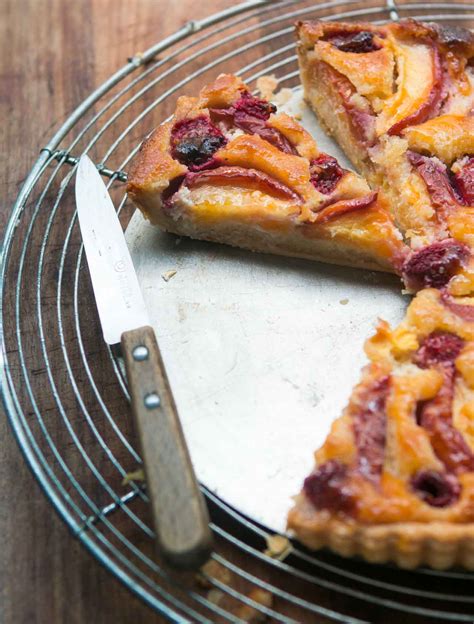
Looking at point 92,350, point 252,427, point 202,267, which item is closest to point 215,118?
point 202,267

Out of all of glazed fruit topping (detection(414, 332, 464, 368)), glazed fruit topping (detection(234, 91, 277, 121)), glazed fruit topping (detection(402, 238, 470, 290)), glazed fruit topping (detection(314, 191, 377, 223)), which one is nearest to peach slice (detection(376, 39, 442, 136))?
glazed fruit topping (detection(314, 191, 377, 223))

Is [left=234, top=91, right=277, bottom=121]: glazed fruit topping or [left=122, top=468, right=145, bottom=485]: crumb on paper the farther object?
[left=234, top=91, right=277, bottom=121]: glazed fruit topping

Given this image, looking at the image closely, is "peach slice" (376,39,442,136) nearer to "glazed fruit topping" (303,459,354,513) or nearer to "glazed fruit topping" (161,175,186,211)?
"glazed fruit topping" (161,175,186,211)

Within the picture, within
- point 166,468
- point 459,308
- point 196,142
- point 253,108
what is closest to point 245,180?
point 196,142

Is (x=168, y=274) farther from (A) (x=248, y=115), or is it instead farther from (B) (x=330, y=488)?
(B) (x=330, y=488)

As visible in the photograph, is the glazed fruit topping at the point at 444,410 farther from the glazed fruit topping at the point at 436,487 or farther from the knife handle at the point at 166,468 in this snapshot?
the knife handle at the point at 166,468

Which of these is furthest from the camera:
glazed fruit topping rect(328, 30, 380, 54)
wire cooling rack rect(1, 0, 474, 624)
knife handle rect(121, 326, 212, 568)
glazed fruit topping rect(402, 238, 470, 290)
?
glazed fruit topping rect(328, 30, 380, 54)

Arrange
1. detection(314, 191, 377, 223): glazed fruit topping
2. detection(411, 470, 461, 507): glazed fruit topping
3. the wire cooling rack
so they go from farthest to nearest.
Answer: detection(314, 191, 377, 223): glazed fruit topping < the wire cooling rack < detection(411, 470, 461, 507): glazed fruit topping

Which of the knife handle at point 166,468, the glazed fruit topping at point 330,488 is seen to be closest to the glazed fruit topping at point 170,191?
the knife handle at point 166,468
